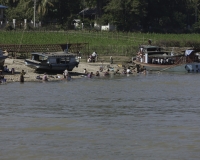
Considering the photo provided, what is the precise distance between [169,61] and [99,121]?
37593 millimetres

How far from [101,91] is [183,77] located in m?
16.0

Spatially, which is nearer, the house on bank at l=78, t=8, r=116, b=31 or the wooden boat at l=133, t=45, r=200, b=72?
the wooden boat at l=133, t=45, r=200, b=72

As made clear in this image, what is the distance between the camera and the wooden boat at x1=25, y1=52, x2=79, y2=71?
6600 centimetres

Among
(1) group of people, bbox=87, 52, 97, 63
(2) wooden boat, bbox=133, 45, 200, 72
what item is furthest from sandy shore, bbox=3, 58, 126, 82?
(2) wooden boat, bbox=133, 45, 200, 72

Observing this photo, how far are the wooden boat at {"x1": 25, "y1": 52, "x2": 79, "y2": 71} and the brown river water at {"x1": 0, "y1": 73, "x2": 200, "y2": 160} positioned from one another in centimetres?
347

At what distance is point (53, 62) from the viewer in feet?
217

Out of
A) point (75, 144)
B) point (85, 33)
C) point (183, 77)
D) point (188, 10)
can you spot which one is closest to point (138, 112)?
point (75, 144)

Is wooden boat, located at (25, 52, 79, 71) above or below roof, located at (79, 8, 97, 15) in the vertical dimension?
below

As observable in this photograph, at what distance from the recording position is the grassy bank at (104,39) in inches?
3492

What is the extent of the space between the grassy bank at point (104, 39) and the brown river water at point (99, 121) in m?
25.2

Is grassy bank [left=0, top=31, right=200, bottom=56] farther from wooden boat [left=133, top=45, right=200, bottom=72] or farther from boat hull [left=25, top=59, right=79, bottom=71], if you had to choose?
boat hull [left=25, top=59, right=79, bottom=71]

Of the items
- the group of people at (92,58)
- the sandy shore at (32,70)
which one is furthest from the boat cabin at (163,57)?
the group of people at (92,58)

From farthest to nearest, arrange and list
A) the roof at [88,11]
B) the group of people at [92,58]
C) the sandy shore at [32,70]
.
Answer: the roof at [88,11] < the group of people at [92,58] < the sandy shore at [32,70]

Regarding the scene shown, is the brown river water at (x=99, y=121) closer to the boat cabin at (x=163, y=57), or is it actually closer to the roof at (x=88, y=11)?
the boat cabin at (x=163, y=57)
